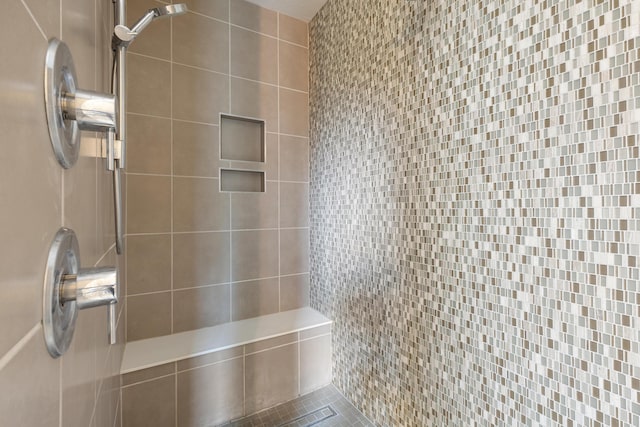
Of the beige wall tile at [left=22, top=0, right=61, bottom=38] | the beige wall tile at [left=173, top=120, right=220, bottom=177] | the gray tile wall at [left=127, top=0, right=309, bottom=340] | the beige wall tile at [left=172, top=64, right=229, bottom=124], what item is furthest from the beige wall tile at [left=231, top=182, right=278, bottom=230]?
the beige wall tile at [left=22, top=0, right=61, bottom=38]

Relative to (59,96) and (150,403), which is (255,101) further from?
(150,403)

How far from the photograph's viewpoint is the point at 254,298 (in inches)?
73.4

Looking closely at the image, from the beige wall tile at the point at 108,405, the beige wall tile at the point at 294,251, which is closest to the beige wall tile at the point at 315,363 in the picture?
the beige wall tile at the point at 294,251

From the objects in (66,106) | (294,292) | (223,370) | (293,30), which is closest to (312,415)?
(223,370)

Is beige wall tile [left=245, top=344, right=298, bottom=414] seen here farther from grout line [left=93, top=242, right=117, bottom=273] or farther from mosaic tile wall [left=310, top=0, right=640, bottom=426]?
grout line [left=93, top=242, right=117, bottom=273]

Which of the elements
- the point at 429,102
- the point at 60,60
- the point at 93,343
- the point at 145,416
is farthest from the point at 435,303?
the point at 145,416

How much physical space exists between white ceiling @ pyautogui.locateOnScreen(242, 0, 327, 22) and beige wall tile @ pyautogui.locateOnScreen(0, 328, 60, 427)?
2161 millimetres

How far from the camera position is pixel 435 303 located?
1076 mm

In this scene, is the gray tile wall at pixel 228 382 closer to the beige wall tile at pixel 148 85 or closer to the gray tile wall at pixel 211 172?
the gray tile wall at pixel 211 172

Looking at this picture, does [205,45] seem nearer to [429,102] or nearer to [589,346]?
[429,102]

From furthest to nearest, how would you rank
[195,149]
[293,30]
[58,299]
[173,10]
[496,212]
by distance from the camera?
[293,30] < [195,149] < [496,212] < [173,10] < [58,299]

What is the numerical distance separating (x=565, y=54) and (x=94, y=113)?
1.12 meters

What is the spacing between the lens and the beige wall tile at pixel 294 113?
197 cm

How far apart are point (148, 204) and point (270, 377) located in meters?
1.23
